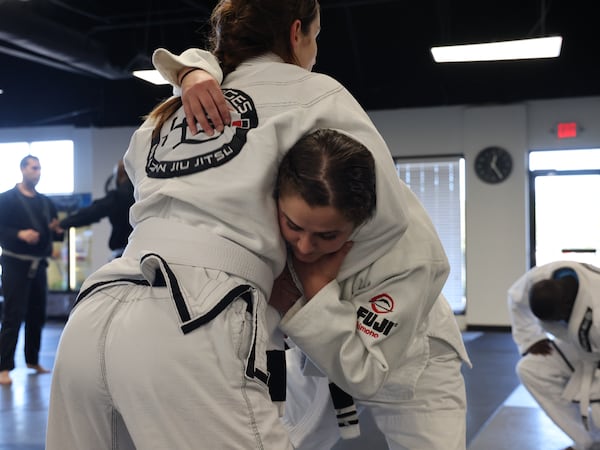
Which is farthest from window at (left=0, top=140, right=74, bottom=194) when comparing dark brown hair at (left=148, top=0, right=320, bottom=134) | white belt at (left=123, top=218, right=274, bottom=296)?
white belt at (left=123, top=218, right=274, bottom=296)

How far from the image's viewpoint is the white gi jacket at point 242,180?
120cm

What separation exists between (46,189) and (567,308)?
30.2 feet

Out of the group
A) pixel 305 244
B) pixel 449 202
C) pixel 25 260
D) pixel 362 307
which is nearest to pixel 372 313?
pixel 362 307

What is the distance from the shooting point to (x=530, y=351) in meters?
3.69

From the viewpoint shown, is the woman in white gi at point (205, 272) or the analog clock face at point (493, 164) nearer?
the woman in white gi at point (205, 272)

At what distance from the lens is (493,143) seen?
909cm

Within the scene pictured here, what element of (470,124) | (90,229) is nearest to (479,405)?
(470,124)

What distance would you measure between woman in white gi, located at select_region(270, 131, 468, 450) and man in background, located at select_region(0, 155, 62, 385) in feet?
13.6

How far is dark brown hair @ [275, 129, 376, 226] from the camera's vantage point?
4.04 ft

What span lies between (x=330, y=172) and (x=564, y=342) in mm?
2796

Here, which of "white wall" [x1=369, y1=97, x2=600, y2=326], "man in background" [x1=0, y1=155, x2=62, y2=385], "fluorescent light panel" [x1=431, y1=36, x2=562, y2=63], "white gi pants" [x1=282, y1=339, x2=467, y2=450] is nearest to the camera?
"white gi pants" [x1=282, y1=339, x2=467, y2=450]

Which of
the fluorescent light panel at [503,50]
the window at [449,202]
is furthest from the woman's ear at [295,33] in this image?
the window at [449,202]

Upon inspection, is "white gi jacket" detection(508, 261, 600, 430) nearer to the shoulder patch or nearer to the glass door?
the shoulder patch

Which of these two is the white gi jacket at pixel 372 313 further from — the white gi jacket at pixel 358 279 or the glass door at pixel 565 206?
the glass door at pixel 565 206
